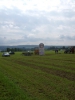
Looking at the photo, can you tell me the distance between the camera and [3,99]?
27.2 ft

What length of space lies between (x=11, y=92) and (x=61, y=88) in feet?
8.62

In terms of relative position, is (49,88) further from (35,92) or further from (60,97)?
(60,97)

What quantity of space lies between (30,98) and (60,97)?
1320 millimetres

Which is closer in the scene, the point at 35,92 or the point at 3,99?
the point at 3,99

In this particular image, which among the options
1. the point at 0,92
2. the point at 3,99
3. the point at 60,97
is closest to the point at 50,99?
the point at 60,97

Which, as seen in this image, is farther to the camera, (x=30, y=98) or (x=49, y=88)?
(x=49, y=88)

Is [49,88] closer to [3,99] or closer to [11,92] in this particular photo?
[11,92]

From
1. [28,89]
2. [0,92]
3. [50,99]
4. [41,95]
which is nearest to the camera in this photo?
[50,99]

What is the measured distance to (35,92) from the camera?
9.53 m

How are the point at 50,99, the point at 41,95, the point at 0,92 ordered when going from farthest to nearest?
the point at 0,92 < the point at 41,95 < the point at 50,99

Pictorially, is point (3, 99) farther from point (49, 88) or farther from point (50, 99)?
point (49, 88)

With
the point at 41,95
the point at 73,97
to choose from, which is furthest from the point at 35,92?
the point at 73,97

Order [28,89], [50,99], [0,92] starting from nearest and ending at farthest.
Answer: [50,99] → [0,92] → [28,89]

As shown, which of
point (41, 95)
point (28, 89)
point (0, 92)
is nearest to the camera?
point (41, 95)
